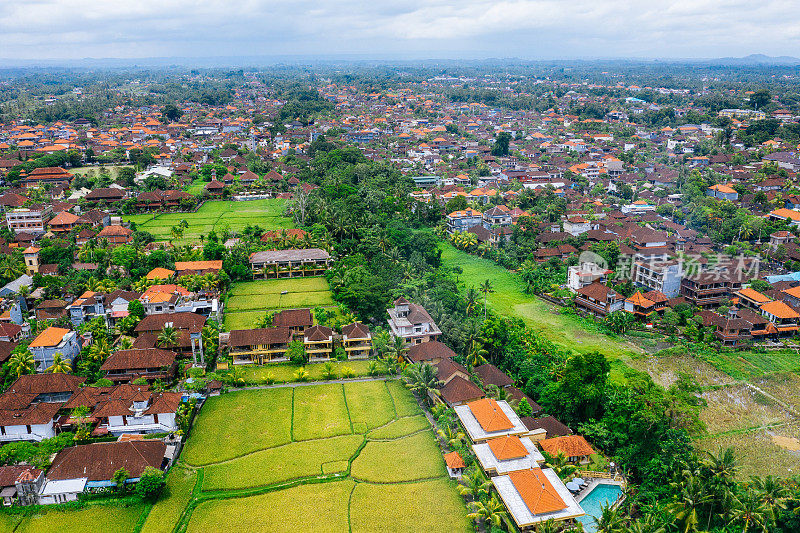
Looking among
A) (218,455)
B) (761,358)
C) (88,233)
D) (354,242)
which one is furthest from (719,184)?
(88,233)

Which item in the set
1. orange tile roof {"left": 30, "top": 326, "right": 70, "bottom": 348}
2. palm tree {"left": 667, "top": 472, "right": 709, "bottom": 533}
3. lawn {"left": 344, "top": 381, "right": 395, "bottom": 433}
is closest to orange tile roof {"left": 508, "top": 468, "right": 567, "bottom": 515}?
palm tree {"left": 667, "top": 472, "right": 709, "bottom": 533}

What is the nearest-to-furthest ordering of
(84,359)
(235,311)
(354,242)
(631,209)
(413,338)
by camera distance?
(84,359) < (413,338) < (235,311) < (354,242) < (631,209)

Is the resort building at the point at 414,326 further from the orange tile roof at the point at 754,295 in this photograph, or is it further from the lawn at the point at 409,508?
the orange tile roof at the point at 754,295

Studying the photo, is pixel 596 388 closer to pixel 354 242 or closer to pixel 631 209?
pixel 354 242

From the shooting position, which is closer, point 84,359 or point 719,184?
point 84,359

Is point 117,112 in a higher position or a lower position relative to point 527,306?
higher

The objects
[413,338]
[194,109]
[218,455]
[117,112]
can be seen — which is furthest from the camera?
[194,109]

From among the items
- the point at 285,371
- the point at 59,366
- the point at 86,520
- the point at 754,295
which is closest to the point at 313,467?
the point at 86,520

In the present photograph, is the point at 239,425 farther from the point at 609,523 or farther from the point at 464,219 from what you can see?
the point at 464,219
